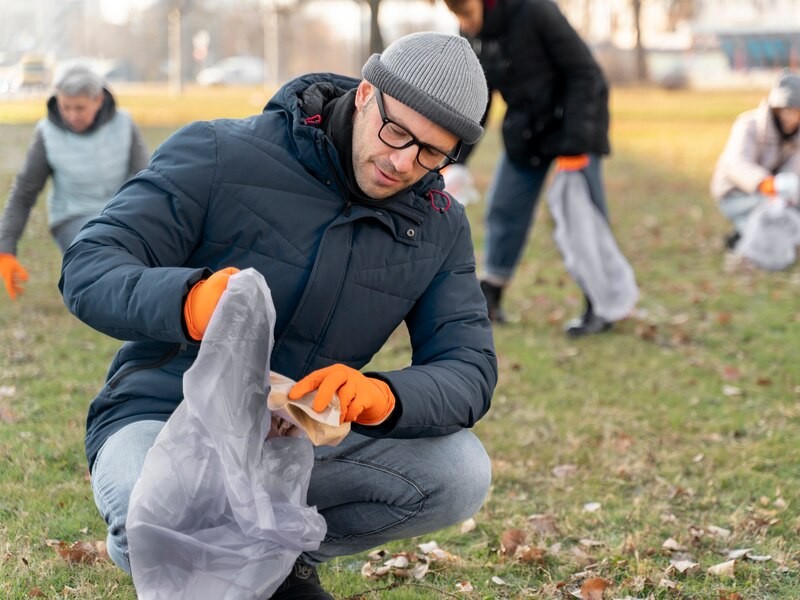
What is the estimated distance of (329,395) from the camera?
2.22 m

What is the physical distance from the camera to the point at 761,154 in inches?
318

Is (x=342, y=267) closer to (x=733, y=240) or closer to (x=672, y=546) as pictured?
(x=672, y=546)

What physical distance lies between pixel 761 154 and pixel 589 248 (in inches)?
107

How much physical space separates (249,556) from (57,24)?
577 cm

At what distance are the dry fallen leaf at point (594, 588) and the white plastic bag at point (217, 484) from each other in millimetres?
1117

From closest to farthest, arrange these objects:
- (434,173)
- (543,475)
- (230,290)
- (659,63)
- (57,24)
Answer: (230,290), (434,173), (543,475), (57,24), (659,63)

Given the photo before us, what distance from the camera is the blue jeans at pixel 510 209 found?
6.14m

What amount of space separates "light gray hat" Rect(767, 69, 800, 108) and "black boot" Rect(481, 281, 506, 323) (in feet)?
8.87

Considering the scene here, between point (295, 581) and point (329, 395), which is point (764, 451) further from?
point (329, 395)

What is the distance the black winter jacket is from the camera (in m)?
5.64

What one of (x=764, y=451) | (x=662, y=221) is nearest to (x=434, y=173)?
(x=764, y=451)

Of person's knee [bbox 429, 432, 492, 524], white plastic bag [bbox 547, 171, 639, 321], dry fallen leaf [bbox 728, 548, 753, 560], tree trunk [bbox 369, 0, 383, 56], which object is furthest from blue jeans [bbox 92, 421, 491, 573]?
tree trunk [bbox 369, 0, 383, 56]

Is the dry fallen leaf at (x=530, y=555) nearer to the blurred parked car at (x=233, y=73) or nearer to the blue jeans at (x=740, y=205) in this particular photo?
the blue jeans at (x=740, y=205)

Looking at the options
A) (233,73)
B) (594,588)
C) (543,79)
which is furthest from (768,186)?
(233,73)
